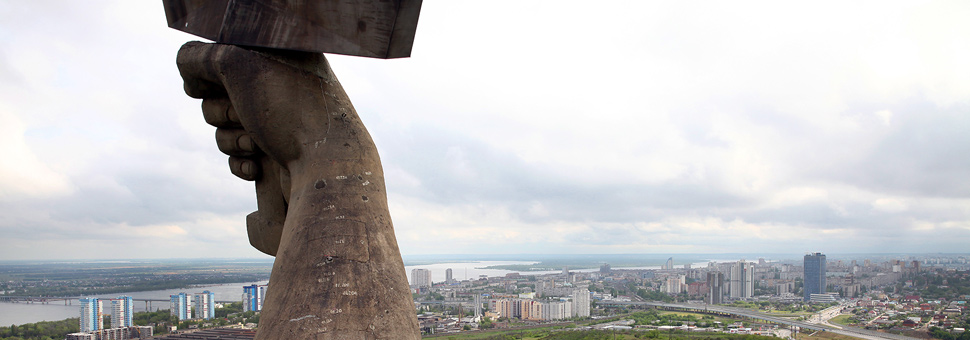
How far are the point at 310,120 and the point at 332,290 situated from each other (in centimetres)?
108

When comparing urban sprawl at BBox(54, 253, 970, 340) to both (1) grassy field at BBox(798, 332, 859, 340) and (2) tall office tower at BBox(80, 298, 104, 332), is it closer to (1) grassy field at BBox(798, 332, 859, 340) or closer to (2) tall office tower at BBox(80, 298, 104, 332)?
(2) tall office tower at BBox(80, 298, 104, 332)

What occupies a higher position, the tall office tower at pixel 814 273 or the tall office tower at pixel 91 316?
the tall office tower at pixel 91 316

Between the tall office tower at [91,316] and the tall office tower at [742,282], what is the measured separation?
192 feet

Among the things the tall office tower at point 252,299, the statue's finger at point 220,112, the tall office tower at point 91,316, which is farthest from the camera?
the tall office tower at point 91,316

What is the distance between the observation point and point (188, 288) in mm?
44500

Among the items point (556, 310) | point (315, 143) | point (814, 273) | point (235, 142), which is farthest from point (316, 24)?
point (814, 273)

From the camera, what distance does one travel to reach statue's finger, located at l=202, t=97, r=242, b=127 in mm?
4250

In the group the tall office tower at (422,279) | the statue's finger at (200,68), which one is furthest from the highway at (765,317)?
the statue's finger at (200,68)

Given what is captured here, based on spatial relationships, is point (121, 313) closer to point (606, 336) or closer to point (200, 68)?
point (606, 336)

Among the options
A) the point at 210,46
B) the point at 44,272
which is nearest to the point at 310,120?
the point at 210,46

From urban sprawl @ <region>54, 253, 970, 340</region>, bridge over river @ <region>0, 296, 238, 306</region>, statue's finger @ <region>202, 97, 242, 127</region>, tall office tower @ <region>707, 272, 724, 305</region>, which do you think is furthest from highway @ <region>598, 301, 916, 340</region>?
bridge over river @ <region>0, 296, 238, 306</region>

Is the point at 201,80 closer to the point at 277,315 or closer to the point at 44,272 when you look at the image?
the point at 277,315

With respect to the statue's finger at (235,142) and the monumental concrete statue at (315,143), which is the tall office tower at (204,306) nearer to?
the statue's finger at (235,142)

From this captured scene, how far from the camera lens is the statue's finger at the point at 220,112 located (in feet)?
13.9
